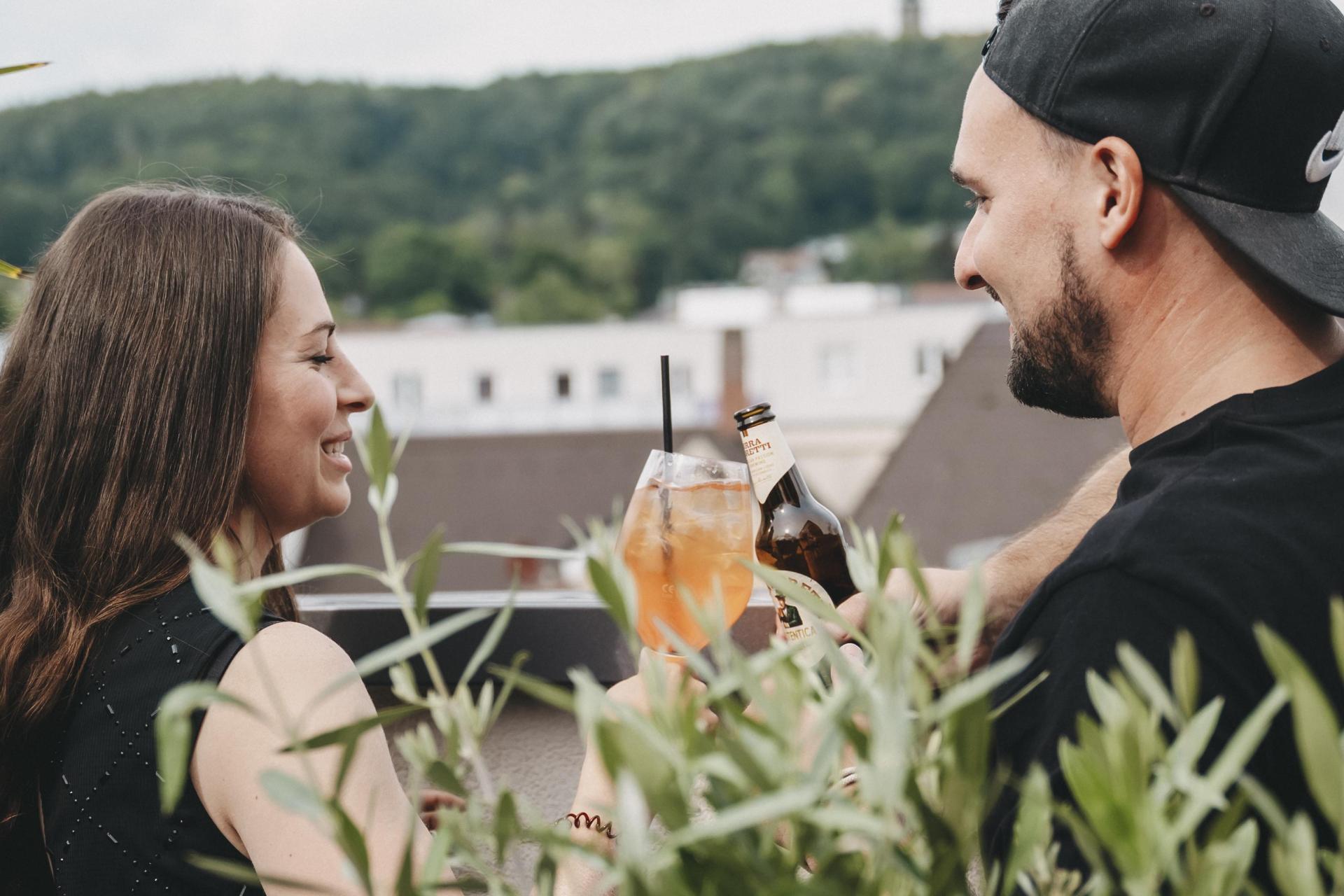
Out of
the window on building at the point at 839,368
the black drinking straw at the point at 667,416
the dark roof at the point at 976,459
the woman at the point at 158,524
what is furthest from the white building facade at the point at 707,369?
the black drinking straw at the point at 667,416

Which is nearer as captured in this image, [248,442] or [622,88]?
[248,442]

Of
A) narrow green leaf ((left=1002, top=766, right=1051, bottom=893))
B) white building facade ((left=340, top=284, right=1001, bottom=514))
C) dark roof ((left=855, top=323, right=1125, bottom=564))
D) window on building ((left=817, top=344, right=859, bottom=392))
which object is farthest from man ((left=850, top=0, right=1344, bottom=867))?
window on building ((left=817, top=344, right=859, bottom=392))

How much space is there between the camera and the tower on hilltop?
2613 inches

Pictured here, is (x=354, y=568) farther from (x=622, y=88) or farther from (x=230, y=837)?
(x=622, y=88)

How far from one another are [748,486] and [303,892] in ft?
2.45

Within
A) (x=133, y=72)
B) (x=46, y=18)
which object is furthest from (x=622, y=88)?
(x=46, y=18)

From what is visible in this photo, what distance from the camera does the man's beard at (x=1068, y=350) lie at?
1.61 meters

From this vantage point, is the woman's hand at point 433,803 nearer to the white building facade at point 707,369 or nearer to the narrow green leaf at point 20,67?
the narrow green leaf at point 20,67

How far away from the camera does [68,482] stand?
1.79 meters

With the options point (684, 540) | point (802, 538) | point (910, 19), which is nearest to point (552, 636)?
point (802, 538)

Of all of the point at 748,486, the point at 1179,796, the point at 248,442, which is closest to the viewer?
the point at 1179,796

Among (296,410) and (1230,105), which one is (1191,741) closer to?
(1230,105)

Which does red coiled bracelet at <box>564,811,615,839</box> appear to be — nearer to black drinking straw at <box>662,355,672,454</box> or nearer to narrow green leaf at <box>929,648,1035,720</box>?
black drinking straw at <box>662,355,672,454</box>

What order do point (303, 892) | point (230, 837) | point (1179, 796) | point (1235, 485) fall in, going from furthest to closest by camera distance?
point (230, 837) < point (303, 892) < point (1235, 485) < point (1179, 796)
